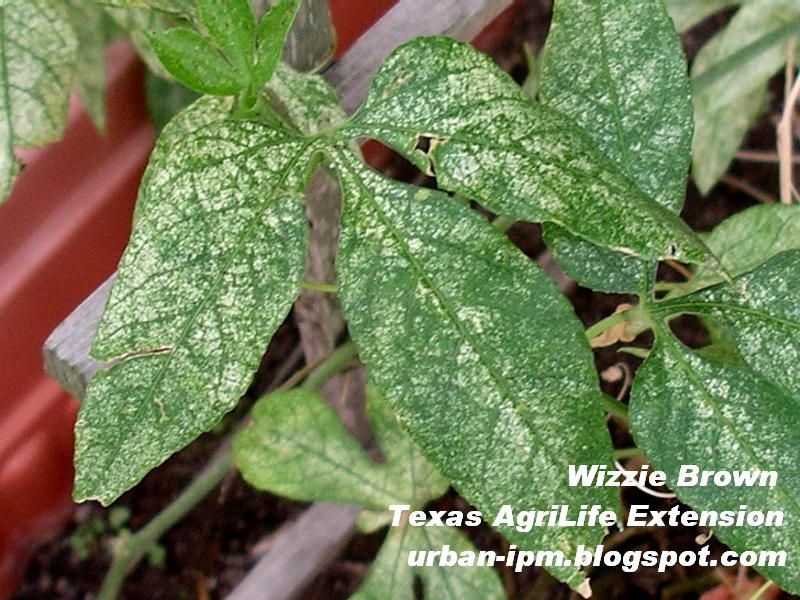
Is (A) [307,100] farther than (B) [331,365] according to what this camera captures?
No

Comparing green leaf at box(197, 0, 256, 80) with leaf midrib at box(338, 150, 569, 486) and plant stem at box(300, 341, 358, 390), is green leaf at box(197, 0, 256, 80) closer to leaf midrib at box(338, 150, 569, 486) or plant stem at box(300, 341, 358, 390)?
leaf midrib at box(338, 150, 569, 486)

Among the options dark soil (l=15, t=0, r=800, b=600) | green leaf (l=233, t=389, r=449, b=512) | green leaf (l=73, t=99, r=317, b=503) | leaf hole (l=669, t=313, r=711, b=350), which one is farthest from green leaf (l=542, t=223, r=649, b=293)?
leaf hole (l=669, t=313, r=711, b=350)

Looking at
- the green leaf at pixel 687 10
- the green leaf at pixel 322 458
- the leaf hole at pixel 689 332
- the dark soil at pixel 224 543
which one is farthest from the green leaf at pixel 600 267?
the leaf hole at pixel 689 332

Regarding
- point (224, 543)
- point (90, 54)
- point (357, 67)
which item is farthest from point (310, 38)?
point (224, 543)

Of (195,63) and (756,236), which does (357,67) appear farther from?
(756,236)

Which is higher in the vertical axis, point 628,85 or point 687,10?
point 628,85

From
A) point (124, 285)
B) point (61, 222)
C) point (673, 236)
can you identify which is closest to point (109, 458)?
point (124, 285)
